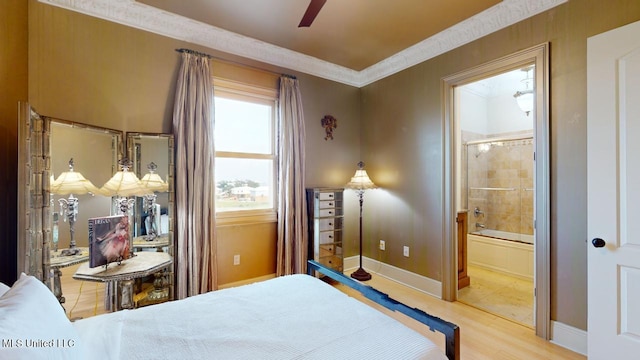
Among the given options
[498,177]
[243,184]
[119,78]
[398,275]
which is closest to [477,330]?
[398,275]

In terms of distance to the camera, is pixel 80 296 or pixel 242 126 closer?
pixel 80 296

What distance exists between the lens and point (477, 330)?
2.35m

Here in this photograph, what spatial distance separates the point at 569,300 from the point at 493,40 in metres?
2.24

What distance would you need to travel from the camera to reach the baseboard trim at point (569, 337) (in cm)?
200

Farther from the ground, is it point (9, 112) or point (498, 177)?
point (9, 112)

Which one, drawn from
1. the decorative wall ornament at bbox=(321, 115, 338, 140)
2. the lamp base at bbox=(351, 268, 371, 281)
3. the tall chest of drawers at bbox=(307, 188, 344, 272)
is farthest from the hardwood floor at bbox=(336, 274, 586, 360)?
the decorative wall ornament at bbox=(321, 115, 338, 140)

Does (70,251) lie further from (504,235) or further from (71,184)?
(504,235)

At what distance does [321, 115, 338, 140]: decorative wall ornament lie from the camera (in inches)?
145

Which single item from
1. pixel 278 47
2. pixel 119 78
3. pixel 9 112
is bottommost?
pixel 9 112

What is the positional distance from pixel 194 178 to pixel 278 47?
174 cm

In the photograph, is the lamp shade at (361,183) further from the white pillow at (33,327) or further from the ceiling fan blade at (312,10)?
the white pillow at (33,327)

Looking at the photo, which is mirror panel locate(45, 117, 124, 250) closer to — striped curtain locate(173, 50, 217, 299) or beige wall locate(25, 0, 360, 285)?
beige wall locate(25, 0, 360, 285)

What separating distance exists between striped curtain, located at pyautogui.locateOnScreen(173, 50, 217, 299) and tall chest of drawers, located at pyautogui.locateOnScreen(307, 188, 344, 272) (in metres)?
1.16

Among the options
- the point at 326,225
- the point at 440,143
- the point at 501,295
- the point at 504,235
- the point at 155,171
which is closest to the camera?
the point at 155,171
